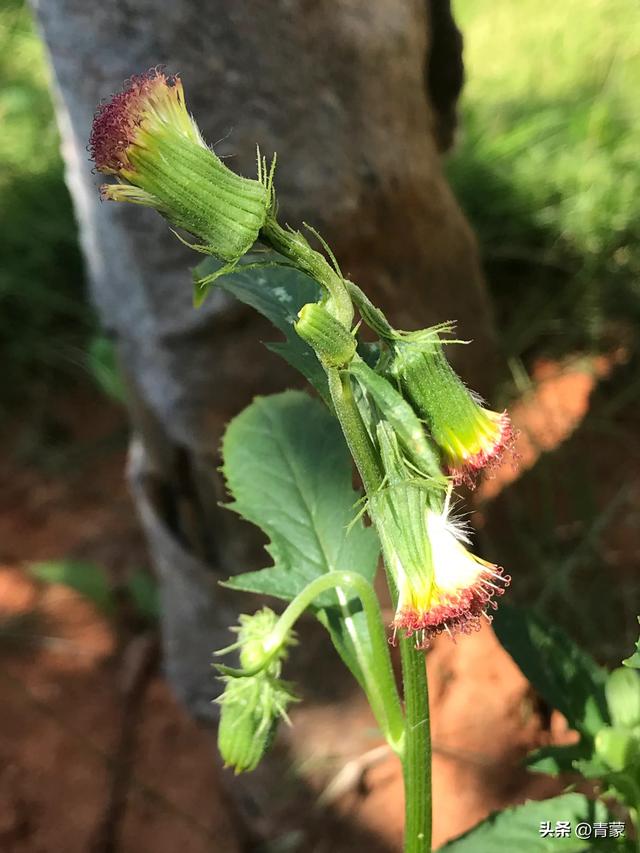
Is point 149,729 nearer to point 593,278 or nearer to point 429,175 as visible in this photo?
point 429,175

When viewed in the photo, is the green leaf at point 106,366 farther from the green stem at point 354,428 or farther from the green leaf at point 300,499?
the green stem at point 354,428

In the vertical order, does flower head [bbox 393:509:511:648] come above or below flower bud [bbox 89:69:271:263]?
below

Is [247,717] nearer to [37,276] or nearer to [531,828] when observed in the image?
[531,828]

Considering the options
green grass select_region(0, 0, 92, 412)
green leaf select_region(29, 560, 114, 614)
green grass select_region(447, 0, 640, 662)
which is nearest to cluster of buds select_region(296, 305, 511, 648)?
green grass select_region(447, 0, 640, 662)

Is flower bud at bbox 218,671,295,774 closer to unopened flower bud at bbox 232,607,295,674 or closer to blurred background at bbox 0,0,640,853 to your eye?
unopened flower bud at bbox 232,607,295,674

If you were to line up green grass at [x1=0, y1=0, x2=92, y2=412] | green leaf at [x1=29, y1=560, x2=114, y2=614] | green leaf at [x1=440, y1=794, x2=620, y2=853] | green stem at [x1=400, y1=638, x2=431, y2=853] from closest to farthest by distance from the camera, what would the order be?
green stem at [x1=400, y1=638, x2=431, y2=853]
green leaf at [x1=440, y1=794, x2=620, y2=853]
green leaf at [x1=29, y1=560, x2=114, y2=614]
green grass at [x1=0, y1=0, x2=92, y2=412]

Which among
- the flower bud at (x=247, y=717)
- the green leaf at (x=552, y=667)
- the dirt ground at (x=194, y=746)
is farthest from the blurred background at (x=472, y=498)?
the flower bud at (x=247, y=717)
